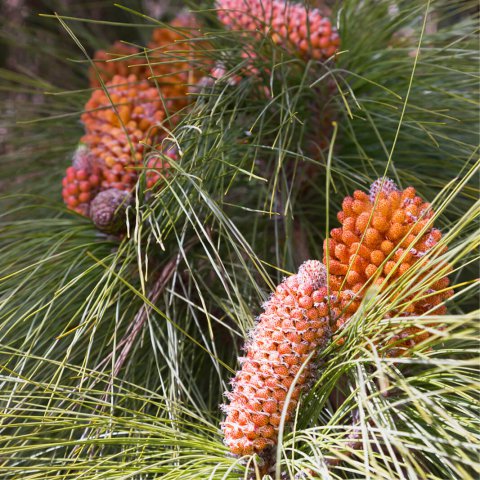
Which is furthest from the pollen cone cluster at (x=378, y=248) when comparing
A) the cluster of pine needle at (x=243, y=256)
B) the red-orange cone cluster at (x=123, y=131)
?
the red-orange cone cluster at (x=123, y=131)

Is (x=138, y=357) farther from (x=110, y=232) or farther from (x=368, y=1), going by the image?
(x=368, y=1)

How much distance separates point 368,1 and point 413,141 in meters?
0.22

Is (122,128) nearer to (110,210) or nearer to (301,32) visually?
(110,210)

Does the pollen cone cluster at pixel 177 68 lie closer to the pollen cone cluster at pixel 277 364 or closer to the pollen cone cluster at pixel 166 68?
the pollen cone cluster at pixel 166 68

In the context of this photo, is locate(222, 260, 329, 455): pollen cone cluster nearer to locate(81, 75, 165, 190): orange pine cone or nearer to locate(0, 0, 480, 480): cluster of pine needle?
locate(0, 0, 480, 480): cluster of pine needle

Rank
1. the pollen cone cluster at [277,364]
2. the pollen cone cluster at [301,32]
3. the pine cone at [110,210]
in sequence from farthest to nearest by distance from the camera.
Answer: the pollen cone cluster at [301,32] → the pine cone at [110,210] → the pollen cone cluster at [277,364]

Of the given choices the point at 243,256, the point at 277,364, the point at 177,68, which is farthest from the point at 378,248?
the point at 177,68

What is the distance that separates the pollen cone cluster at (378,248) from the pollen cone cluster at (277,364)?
1.2 inches

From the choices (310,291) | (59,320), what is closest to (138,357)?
(59,320)

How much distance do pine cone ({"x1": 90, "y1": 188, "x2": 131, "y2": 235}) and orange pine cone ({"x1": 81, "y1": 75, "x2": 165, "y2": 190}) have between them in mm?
55

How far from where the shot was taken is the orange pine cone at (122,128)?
34.3 inches

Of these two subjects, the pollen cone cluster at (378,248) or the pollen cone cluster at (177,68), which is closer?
the pollen cone cluster at (378,248)

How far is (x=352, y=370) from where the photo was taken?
583mm

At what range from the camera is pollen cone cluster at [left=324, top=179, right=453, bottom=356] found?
0.60 m
